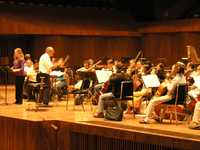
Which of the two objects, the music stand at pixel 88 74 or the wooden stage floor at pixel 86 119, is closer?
the wooden stage floor at pixel 86 119

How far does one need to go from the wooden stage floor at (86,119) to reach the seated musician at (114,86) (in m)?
0.23

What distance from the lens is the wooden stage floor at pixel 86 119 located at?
859 centimetres

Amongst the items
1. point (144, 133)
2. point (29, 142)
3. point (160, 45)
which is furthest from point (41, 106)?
point (160, 45)

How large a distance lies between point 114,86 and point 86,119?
0.86 meters

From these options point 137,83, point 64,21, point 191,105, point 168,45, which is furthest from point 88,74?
point 168,45

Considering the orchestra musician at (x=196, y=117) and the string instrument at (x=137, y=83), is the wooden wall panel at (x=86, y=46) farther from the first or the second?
the orchestra musician at (x=196, y=117)

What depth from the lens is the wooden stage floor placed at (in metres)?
8.59

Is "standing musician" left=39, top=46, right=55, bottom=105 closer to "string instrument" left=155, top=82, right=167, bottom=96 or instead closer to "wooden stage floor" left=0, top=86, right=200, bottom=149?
"wooden stage floor" left=0, top=86, right=200, bottom=149

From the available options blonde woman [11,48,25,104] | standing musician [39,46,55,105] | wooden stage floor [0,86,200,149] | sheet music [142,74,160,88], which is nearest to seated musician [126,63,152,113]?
wooden stage floor [0,86,200,149]

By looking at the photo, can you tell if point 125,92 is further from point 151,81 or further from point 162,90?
point 162,90

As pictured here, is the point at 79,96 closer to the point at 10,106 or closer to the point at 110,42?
the point at 10,106

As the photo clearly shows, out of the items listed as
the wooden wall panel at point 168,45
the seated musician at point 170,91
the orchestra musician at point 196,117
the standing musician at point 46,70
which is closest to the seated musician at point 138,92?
the seated musician at point 170,91

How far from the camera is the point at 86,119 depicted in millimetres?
10266

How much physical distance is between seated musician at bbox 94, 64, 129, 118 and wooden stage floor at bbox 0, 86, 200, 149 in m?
0.23
